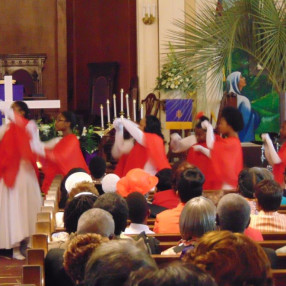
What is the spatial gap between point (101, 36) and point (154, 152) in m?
7.10

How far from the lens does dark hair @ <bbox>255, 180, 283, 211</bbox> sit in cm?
502

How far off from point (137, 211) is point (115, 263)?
102 inches

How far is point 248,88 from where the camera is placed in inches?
531

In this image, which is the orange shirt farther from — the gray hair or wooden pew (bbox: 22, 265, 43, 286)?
wooden pew (bbox: 22, 265, 43, 286)

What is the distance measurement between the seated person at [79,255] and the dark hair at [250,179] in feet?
9.09

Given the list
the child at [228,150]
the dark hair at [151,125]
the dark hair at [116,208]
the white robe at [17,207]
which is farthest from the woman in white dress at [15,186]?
the dark hair at [116,208]

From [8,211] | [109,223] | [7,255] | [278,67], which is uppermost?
[278,67]

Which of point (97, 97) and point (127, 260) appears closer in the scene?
point (127, 260)

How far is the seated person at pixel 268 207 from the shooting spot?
16.5 ft

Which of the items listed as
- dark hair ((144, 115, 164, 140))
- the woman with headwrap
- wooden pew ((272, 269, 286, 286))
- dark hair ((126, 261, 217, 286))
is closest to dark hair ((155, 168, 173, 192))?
dark hair ((144, 115, 164, 140))

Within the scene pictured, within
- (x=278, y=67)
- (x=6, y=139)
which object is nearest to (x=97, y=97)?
(x=278, y=67)

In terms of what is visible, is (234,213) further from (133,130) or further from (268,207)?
(133,130)

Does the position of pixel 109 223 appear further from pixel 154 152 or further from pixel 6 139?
pixel 154 152

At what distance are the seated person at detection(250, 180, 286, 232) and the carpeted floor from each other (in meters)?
1.95
